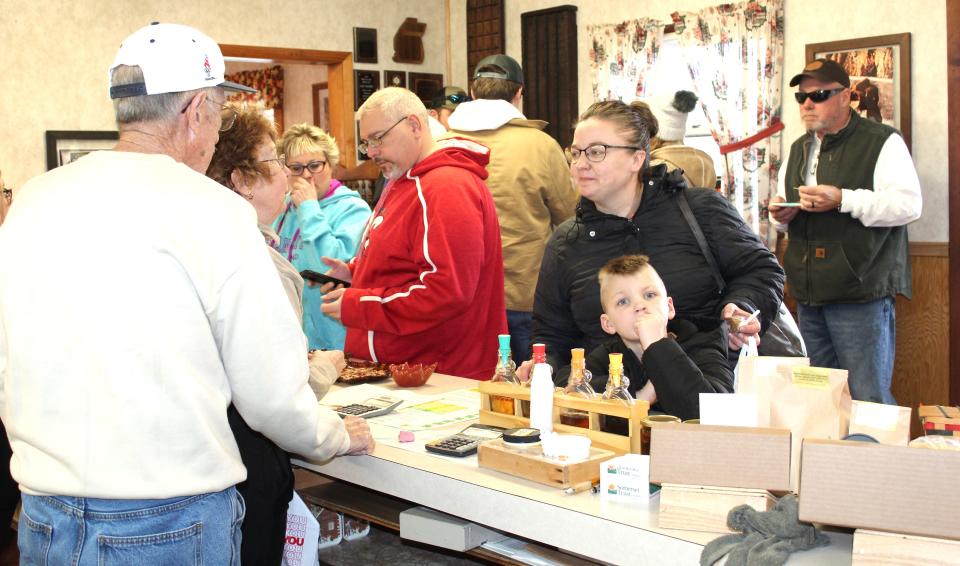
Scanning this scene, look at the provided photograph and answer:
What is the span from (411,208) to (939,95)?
3.91 metres

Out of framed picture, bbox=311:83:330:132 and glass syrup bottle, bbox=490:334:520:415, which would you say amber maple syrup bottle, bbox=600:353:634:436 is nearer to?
glass syrup bottle, bbox=490:334:520:415

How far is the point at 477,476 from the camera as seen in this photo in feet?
6.51

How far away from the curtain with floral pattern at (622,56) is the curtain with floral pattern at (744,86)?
252 mm

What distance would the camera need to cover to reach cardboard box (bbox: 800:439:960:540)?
1.41m

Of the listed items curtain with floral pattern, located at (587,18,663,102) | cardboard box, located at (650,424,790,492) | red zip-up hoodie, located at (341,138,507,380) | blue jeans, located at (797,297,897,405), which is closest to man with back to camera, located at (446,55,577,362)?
red zip-up hoodie, located at (341,138,507,380)

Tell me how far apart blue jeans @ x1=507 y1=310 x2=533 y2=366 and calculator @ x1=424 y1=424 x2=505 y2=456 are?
68.1 inches

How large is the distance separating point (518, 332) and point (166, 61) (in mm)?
2588

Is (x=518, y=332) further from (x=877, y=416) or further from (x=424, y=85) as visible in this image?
(x=424, y=85)

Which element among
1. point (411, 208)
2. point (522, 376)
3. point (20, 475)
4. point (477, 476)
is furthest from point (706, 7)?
point (20, 475)

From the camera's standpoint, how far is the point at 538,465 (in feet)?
6.25

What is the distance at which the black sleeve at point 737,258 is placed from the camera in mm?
2656

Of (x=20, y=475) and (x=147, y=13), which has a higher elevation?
(x=147, y=13)

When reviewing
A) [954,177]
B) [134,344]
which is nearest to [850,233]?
[954,177]

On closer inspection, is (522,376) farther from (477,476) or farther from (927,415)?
(927,415)
